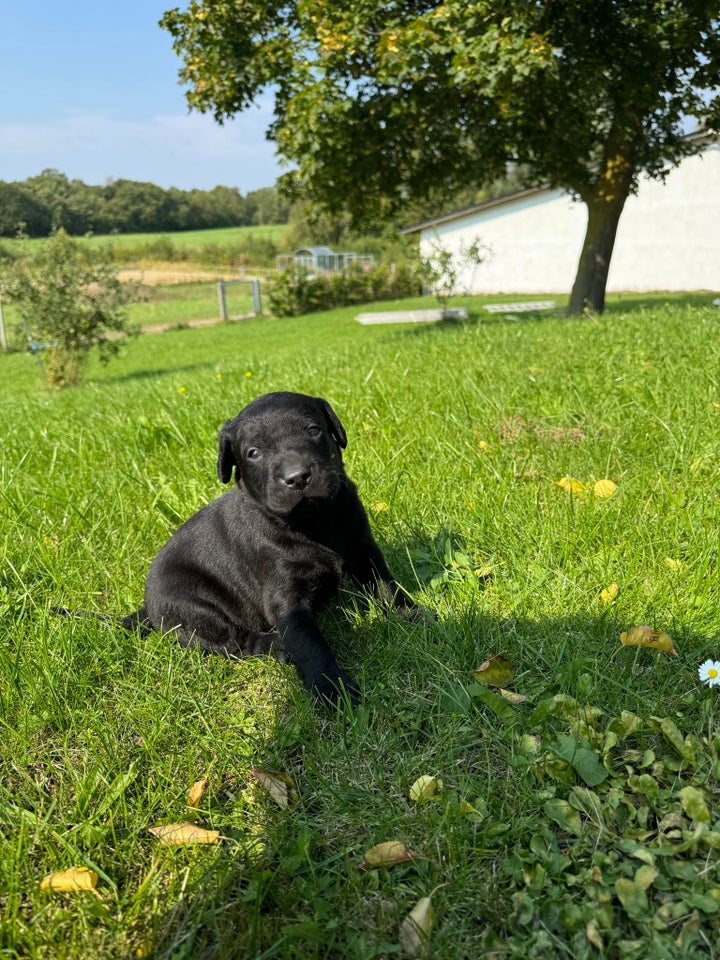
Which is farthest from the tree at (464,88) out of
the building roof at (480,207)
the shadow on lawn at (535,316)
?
the building roof at (480,207)

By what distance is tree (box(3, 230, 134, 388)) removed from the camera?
53.0 feet

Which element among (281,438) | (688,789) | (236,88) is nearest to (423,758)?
(688,789)

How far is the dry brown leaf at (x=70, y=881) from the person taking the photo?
1.77m

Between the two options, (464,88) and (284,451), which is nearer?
(284,451)

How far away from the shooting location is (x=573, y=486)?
3633 mm

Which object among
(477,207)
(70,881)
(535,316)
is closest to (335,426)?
(70,881)

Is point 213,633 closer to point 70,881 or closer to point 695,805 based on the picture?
point 70,881

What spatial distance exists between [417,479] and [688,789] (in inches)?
95.2

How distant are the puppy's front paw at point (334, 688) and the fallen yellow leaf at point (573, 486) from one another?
5.22 ft

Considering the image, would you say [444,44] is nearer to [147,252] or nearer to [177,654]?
[177,654]

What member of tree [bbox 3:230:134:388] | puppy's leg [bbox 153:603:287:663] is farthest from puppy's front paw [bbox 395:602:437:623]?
tree [bbox 3:230:134:388]

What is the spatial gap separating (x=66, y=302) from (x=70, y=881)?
16.4 m

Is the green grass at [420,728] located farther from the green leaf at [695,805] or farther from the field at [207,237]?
the field at [207,237]

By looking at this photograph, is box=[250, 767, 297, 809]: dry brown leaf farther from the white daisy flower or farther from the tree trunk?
the tree trunk
